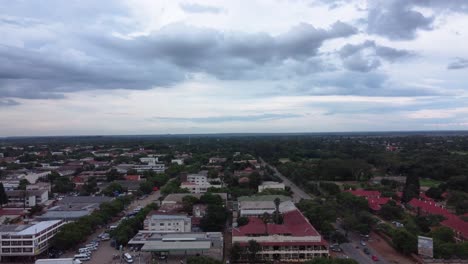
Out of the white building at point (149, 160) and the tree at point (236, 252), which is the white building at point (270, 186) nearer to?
the tree at point (236, 252)

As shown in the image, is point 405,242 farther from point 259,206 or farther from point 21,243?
point 21,243

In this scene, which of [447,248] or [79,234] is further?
[79,234]

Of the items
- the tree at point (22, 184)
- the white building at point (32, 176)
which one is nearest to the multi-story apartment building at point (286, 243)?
the tree at point (22, 184)

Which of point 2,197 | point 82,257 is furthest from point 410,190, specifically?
point 2,197

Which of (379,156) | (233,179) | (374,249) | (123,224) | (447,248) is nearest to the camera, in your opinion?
(447,248)

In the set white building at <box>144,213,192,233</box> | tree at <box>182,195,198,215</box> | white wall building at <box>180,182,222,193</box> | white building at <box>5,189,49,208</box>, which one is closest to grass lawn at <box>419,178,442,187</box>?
white wall building at <box>180,182,222,193</box>

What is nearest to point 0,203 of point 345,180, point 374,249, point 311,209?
point 311,209

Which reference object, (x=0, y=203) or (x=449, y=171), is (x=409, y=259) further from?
(x=0, y=203)

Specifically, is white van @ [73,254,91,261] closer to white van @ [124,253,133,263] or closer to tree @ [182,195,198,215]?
white van @ [124,253,133,263]

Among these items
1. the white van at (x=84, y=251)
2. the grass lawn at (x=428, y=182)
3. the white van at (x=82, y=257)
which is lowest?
the white van at (x=82, y=257)
